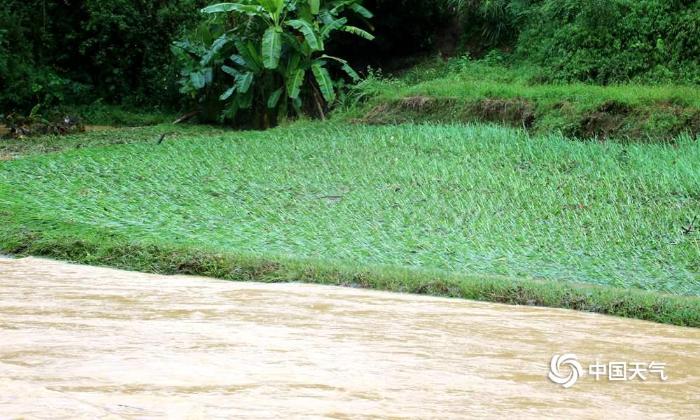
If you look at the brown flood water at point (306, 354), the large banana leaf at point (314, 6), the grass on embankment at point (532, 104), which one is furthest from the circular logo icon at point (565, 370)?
the large banana leaf at point (314, 6)

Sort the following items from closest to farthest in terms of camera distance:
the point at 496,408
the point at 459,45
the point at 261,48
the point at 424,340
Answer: the point at 496,408
the point at 424,340
the point at 261,48
the point at 459,45

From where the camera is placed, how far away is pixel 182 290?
17.6ft

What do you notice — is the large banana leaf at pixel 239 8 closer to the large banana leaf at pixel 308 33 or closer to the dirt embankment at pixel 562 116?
the large banana leaf at pixel 308 33

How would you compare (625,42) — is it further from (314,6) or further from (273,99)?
(273,99)

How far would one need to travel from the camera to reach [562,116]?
10.6 m

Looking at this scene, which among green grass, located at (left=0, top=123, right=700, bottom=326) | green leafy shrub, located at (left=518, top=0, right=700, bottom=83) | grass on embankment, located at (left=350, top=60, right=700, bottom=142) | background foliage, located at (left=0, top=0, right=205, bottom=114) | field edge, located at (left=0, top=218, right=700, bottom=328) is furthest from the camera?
background foliage, located at (left=0, top=0, right=205, bottom=114)

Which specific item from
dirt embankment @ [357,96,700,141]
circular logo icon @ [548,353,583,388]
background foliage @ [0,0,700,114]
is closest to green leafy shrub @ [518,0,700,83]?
background foliage @ [0,0,700,114]

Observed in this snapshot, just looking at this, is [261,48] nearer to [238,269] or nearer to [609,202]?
[609,202]

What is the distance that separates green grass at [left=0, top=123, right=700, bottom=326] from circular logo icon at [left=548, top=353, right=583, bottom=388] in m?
1.18

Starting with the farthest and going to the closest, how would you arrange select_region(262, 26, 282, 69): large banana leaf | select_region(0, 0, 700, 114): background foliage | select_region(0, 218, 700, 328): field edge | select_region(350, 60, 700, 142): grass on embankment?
select_region(262, 26, 282, 69): large banana leaf, select_region(0, 0, 700, 114): background foliage, select_region(350, 60, 700, 142): grass on embankment, select_region(0, 218, 700, 328): field edge

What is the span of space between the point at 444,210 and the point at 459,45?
30.5 feet

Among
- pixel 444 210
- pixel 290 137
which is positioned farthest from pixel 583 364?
pixel 290 137

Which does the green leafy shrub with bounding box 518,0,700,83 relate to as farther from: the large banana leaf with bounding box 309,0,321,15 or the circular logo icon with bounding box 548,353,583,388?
the circular logo icon with bounding box 548,353,583,388

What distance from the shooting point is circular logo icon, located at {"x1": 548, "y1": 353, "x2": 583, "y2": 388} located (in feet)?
11.6
